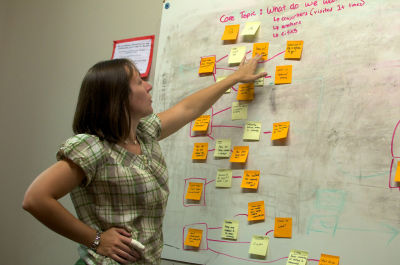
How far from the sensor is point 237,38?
187 centimetres

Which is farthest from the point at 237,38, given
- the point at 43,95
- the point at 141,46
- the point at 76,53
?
the point at 43,95

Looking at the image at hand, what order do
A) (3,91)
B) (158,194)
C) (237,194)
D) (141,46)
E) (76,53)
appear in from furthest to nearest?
(3,91) → (76,53) → (141,46) → (237,194) → (158,194)

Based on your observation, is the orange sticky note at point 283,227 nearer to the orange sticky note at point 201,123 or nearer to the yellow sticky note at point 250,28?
the orange sticky note at point 201,123

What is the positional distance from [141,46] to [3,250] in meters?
1.61

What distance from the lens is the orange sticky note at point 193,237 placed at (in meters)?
1.80

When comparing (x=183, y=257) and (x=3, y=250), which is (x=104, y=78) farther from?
(x=3, y=250)

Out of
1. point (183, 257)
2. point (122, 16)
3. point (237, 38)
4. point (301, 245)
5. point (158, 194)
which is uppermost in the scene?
point (122, 16)

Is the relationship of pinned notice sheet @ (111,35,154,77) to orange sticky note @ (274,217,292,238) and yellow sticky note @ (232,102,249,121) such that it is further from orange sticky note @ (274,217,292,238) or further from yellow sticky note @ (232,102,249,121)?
orange sticky note @ (274,217,292,238)

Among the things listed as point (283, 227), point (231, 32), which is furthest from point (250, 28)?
point (283, 227)

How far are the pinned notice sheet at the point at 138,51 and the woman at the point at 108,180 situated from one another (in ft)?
2.12

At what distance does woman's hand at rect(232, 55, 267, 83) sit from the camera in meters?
1.73

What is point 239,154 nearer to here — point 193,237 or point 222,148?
point 222,148

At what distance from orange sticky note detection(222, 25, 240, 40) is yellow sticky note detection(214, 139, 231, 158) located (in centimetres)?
47

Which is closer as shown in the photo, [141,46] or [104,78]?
[104,78]
